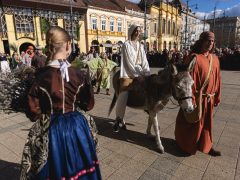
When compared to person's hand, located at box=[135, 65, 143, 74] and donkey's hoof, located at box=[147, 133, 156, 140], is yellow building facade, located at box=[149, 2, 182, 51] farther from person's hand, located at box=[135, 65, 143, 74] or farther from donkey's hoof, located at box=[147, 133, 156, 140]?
donkey's hoof, located at box=[147, 133, 156, 140]

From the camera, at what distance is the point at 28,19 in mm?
25641

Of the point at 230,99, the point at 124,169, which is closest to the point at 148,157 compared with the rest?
the point at 124,169

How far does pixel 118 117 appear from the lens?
181 inches

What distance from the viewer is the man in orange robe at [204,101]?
3275 mm

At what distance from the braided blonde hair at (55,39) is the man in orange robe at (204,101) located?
6.51 ft

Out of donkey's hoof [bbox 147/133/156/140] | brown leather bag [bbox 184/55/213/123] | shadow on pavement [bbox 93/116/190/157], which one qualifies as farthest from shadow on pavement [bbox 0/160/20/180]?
brown leather bag [bbox 184/55/213/123]

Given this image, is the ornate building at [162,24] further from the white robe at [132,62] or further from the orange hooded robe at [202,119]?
the orange hooded robe at [202,119]

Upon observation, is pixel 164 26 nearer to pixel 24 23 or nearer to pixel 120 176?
pixel 24 23

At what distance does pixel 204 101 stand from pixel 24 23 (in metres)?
26.6

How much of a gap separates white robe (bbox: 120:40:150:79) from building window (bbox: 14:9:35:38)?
2427 centimetres

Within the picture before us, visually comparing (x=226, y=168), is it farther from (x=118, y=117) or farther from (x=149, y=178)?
(x=118, y=117)

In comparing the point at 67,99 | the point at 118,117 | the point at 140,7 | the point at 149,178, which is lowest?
the point at 149,178

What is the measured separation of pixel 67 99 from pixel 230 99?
738 cm

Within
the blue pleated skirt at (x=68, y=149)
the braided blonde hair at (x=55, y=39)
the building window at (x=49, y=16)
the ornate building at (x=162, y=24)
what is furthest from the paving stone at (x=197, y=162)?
the ornate building at (x=162, y=24)
